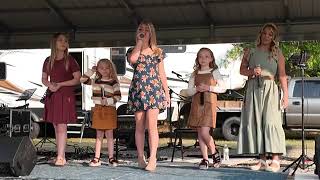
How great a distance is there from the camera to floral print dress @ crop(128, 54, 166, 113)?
5785 mm

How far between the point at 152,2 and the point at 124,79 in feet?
20.9

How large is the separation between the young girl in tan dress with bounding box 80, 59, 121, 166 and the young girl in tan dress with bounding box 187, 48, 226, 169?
37.3 inches

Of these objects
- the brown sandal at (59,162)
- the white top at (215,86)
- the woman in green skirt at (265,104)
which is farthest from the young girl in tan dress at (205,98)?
the brown sandal at (59,162)

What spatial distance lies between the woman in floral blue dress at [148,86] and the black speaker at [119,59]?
27.3ft

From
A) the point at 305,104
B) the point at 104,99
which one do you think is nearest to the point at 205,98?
the point at 104,99

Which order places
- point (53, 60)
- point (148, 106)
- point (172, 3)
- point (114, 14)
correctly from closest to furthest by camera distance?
point (148, 106) < point (53, 60) < point (172, 3) < point (114, 14)

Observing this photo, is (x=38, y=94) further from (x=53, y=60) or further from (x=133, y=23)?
(x=53, y=60)

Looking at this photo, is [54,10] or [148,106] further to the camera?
[54,10]

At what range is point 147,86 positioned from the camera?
5.80m

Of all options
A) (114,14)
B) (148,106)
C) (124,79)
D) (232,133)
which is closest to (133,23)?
(114,14)

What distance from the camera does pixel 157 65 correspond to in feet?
19.3

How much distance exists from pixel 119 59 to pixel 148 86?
8.71 metres

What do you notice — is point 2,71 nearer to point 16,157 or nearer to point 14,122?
point 14,122

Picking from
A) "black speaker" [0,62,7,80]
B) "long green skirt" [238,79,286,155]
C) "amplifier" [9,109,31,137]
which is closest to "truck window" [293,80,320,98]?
"amplifier" [9,109,31,137]
